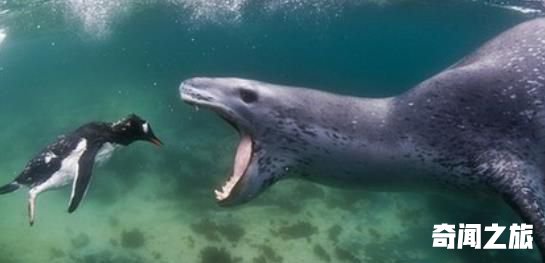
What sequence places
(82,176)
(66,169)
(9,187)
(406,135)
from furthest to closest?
(66,169), (9,187), (82,176), (406,135)

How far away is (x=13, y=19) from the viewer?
24312 mm

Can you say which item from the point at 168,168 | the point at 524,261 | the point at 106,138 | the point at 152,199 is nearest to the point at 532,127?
the point at 106,138

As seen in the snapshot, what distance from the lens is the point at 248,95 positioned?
13.0ft

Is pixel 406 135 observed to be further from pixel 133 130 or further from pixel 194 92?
pixel 133 130

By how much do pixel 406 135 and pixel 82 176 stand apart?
359cm

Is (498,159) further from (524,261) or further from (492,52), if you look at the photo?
(524,261)

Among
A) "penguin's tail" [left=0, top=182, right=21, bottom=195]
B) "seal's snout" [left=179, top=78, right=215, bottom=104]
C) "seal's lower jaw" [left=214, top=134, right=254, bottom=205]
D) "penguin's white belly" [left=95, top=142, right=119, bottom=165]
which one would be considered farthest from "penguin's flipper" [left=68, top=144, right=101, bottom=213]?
"seal's snout" [left=179, top=78, right=215, bottom=104]

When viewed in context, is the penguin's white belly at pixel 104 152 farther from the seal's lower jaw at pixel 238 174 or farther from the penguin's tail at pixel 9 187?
the seal's lower jaw at pixel 238 174

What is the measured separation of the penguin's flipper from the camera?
18.0 feet

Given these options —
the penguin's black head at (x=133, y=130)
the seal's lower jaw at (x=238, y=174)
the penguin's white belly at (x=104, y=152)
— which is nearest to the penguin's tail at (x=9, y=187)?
the penguin's white belly at (x=104, y=152)

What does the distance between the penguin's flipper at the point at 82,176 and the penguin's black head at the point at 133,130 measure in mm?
318

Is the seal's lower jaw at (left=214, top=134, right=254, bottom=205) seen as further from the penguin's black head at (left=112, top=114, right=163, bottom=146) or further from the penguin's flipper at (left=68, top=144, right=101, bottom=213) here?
the penguin's flipper at (left=68, top=144, right=101, bottom=213)

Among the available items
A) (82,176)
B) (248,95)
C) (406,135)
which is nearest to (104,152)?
(82,176)

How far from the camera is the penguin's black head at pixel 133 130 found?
5.78 m
